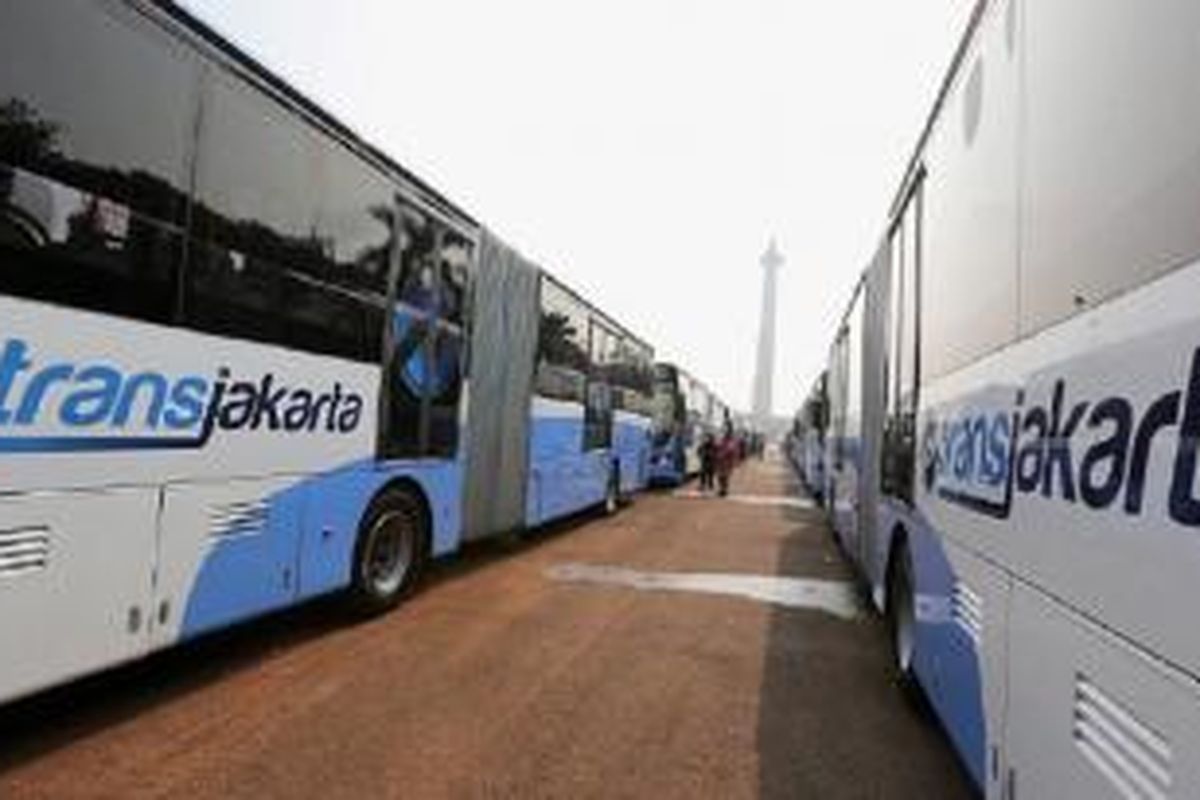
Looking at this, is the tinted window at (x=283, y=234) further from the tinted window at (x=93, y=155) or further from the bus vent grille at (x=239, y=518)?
the bus vent grille at (x=239, y=518)

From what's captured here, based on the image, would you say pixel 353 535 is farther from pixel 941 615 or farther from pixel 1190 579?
pixel 1190 579

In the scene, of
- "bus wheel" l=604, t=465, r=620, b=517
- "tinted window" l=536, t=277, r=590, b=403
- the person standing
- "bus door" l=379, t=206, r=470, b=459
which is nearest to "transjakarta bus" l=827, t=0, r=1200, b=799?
"bus door" l=379, t=206, r=470, b=459

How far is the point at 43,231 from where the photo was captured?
15.9ft

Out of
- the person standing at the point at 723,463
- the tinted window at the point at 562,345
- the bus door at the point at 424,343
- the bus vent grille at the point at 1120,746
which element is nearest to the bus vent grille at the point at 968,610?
the bus vent grille at the point at 1120,746

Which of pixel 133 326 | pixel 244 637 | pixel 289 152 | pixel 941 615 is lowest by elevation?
pixel 244 637

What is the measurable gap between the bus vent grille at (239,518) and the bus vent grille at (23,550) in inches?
51.6

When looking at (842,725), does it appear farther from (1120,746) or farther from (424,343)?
(424,343)

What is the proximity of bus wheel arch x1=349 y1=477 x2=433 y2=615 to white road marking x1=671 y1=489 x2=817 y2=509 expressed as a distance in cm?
1688

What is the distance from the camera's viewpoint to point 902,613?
23.9 ft

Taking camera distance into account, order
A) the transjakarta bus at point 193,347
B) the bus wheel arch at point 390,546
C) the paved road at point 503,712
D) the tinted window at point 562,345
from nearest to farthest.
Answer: the transjakarta bus at point 193,347, the paved road at point 503,712, the bus wheel arch at point 390,546, the tinted window at point 562,345

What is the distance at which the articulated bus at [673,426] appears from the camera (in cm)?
2870

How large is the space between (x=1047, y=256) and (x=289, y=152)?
15.6ft

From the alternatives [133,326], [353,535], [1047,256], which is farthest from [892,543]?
[133,326]

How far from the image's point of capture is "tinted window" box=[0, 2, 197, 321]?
469cm
